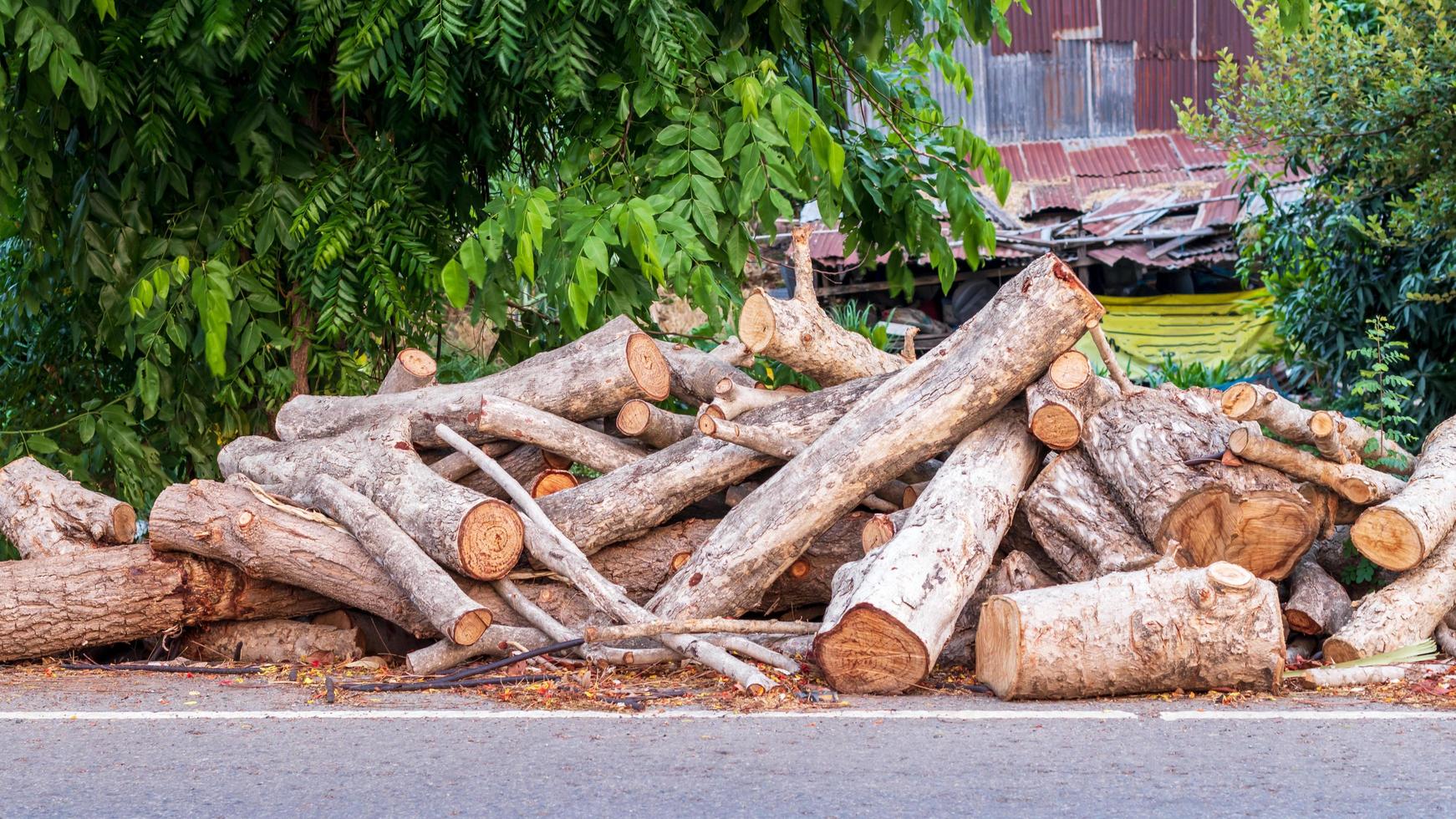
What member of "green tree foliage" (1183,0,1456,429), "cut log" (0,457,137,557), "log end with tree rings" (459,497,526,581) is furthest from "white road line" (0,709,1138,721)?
"green tree foliage" (1183,0,1456,429)

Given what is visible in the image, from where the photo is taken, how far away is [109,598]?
6.11 meters

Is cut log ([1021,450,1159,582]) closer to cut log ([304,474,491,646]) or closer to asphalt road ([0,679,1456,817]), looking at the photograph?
asphalt road ([0,679,1456,817])

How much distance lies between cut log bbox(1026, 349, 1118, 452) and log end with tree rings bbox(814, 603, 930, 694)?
1353 mm

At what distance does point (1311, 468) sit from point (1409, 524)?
1.56ft

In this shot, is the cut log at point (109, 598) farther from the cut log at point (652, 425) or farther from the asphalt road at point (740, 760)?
the cut log at point (652, 425)

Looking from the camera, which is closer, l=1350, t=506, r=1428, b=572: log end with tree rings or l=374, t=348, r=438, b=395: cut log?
l=1350, t=506, r=1428, b=572: log end with tree rings

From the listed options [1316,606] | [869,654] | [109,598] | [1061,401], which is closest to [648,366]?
[1061,401]

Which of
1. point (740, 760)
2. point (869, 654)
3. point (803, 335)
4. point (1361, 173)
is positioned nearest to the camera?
point (740, 760)

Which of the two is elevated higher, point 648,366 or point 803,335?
point 803,335

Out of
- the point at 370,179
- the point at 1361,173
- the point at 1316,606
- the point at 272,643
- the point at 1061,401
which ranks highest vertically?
the point at 1361,173

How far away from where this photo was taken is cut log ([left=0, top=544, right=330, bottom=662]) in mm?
6043

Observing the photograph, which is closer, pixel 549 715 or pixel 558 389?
pixel 549 715

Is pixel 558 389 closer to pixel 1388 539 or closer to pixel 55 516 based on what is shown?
pixel 55 516

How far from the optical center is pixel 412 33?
7.18m
